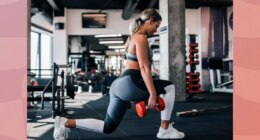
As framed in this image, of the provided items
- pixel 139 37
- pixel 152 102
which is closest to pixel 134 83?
pixel 152 102

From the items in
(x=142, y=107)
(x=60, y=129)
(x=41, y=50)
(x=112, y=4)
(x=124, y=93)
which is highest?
(x=112, y=4)

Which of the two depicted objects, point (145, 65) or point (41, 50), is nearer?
point (145, 65)

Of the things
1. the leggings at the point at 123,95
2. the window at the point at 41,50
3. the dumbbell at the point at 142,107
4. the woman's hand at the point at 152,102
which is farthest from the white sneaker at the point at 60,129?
the window at the point at 41,50

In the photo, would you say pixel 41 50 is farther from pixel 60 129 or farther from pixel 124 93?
pixel 124 93

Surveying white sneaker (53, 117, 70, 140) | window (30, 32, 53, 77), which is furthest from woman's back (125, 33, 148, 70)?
window (30, 32, 53, 77)

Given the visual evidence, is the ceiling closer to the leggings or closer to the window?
the window

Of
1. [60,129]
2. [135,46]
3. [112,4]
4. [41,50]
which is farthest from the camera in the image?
[41,50]

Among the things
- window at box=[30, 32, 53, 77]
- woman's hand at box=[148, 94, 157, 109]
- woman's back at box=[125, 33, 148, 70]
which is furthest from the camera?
window at box=[30, 32, 53, 77]

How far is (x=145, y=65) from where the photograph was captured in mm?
2469

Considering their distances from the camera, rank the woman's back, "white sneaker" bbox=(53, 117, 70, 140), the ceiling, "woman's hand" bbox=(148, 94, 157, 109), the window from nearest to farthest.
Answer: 1. "woman's hand" bbox=(148, 94, 157, 109)
2. the woman's back
3. "white sneaker" bbox=(53, 117, 70, 140)
4. the ceiling
5. the window

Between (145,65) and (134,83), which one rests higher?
(145,65)

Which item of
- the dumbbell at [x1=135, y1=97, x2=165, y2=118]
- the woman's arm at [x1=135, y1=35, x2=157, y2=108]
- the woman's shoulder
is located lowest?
the dumbbell at [x1=135, y1=97, x2=165, y2=118]

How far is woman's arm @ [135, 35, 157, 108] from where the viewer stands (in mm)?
2414

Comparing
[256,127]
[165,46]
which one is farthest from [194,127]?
[165,46]
